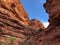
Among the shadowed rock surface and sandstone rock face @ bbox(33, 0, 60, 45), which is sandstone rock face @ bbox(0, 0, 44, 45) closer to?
the shadowed rock surface

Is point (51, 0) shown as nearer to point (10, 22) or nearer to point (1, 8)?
point (10, 22)

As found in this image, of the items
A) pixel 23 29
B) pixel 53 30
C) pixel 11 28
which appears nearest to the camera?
pixel 53 30

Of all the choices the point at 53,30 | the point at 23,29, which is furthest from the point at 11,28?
the point at 53,30

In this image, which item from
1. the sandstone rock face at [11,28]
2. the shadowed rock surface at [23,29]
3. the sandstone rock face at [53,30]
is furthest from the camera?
the sandstone rock face at [11,28]

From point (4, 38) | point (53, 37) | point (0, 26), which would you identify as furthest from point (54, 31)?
point (0, 26)

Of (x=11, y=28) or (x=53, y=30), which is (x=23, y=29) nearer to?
(x=11, y=28)

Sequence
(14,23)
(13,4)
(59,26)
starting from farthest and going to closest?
1. (13,4)
2. (14,23)
3. (59,26)

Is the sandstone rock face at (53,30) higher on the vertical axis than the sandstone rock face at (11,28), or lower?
lower

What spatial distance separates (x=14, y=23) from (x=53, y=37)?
2463 centimetres

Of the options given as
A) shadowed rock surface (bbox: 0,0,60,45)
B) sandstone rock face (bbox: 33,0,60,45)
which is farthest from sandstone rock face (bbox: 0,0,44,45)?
sandstone rock face (bbox: 33,0,60,45)

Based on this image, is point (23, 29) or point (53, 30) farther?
point (23, 29)

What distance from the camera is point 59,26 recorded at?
18.4m

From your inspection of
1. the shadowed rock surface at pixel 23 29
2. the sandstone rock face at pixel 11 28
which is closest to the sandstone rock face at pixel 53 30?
the shadowed rock surface at pixel 23 29

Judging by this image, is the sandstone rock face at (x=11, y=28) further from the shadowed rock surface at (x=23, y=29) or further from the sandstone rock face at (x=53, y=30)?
the sandstone rock face at (x=53, y=30)
